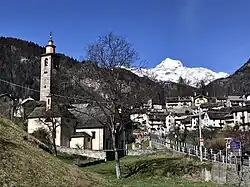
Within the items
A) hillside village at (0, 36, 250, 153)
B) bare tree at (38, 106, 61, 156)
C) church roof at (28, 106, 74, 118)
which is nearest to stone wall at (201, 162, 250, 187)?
hillside village at (0, 36, 250, 153)

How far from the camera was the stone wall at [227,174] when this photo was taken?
29470mm


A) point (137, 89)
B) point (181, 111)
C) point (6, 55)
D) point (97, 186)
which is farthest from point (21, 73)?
point (97, 186)

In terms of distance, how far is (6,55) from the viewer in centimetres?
17538

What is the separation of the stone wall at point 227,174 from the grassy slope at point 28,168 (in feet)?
52.4

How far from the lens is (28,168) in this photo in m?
13.0

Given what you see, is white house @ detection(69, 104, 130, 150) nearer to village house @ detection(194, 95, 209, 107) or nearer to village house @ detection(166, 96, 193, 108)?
village house @ detection(194, 95, 209, 107)

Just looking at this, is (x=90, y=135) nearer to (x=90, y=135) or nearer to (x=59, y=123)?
(x=90, y=135)

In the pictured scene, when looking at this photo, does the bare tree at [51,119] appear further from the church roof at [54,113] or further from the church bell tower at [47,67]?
the church bell tower at [47,67]

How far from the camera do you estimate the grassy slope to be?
11852 mm

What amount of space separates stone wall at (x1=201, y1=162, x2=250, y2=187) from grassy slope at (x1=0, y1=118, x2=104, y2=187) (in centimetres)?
1598

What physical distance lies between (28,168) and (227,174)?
70.3 feet

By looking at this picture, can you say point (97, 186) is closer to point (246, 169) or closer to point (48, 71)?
point (246, 169)

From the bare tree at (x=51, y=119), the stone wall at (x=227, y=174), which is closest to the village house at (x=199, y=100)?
the stone wall at (x=227, y=174)

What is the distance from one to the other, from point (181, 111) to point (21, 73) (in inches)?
2609
